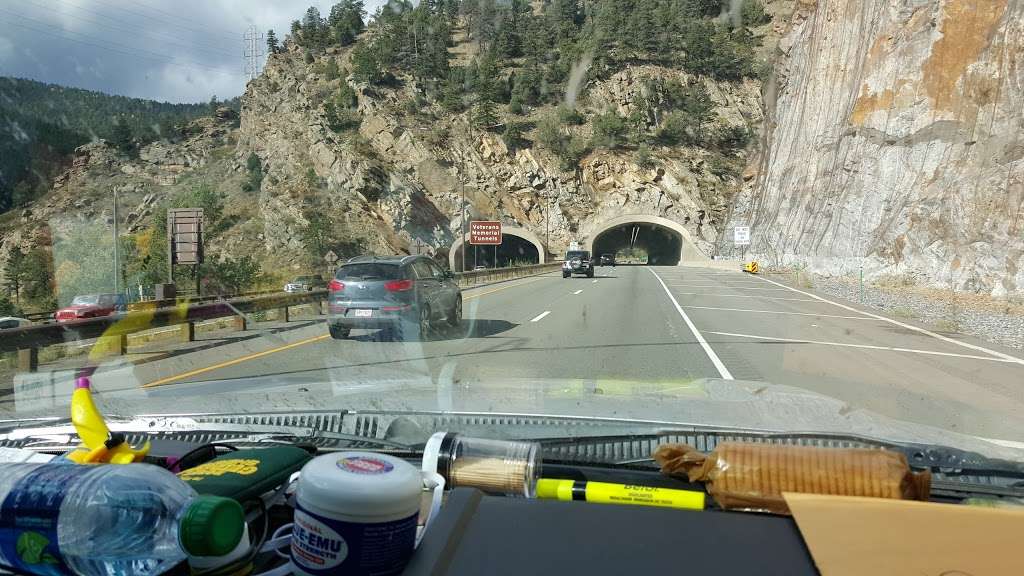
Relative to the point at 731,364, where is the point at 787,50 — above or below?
above

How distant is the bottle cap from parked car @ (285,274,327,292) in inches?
709

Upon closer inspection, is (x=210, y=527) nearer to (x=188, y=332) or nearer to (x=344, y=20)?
(x=188, y=332)

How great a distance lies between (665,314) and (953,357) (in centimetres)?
712

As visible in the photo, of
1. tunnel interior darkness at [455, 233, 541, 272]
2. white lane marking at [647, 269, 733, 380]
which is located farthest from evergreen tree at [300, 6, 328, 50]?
tunnel interior darkness at [455, 233, 541, 272]

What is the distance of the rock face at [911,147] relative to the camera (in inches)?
1106

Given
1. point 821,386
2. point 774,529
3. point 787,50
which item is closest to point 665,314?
point 821,386

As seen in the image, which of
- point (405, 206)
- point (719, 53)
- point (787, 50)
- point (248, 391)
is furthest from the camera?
point (719, 53)

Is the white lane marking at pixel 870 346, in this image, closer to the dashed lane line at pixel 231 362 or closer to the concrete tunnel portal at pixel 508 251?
the dashed lane line at pixel 231 362

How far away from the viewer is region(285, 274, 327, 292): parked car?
1980cm

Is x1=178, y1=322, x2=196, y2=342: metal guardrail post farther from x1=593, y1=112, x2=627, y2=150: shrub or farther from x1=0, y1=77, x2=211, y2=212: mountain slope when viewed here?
x1=593, y1=112, x2=627, y2=150: shrub

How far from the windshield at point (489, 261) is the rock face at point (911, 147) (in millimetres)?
164

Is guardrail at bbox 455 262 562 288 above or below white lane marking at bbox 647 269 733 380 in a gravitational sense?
above

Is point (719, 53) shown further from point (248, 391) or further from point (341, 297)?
point (248, 391)

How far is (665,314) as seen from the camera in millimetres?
17891
